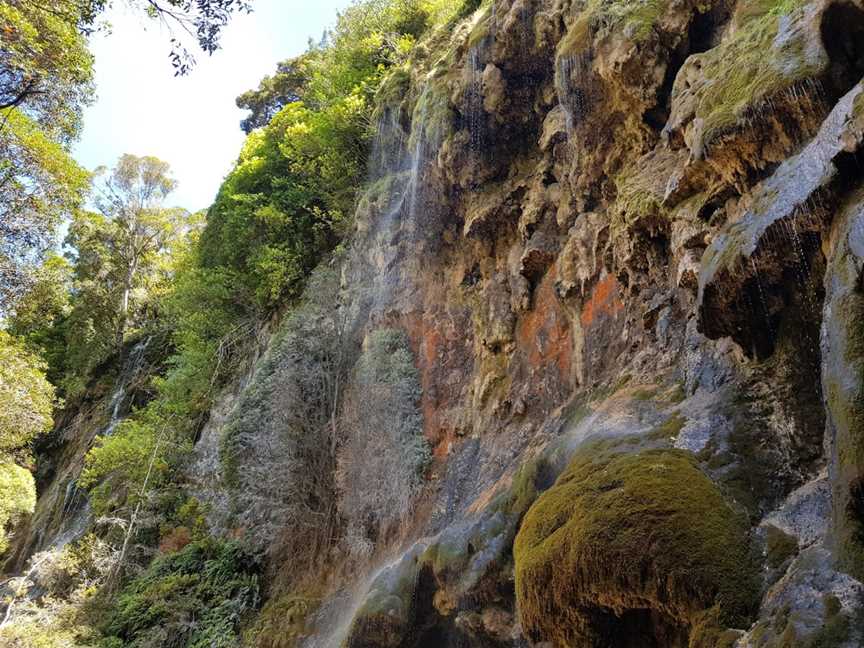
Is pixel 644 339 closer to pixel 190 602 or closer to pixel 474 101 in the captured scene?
pixel 474 101

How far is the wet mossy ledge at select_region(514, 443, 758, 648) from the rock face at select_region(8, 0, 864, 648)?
2 cm

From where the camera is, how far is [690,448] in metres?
4.68

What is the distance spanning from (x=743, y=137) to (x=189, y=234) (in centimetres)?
2635

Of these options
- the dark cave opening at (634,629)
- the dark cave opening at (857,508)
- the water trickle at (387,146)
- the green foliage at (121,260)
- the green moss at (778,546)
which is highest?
the green foliage at (121,260)

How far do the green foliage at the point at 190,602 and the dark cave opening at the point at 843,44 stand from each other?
1135 centimetres

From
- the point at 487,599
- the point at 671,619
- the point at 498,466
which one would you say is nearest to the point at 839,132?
the point at 671,619

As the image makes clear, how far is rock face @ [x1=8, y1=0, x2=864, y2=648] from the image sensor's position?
3.65m

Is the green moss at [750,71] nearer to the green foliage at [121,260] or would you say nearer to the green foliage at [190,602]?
the green foliage at [190,602]

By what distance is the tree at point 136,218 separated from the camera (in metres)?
26.7

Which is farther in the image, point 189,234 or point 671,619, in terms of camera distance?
point 189,234

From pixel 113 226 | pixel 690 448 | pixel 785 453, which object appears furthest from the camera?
pixel 113 226

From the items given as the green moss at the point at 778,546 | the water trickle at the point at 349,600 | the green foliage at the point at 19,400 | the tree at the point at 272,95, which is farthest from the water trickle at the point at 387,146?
the tree at the point at 272,95

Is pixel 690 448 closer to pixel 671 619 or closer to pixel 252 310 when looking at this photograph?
pixel 671 619

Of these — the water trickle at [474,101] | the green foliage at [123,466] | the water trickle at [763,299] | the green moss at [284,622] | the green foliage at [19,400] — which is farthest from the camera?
the green foliage at [123,466]
